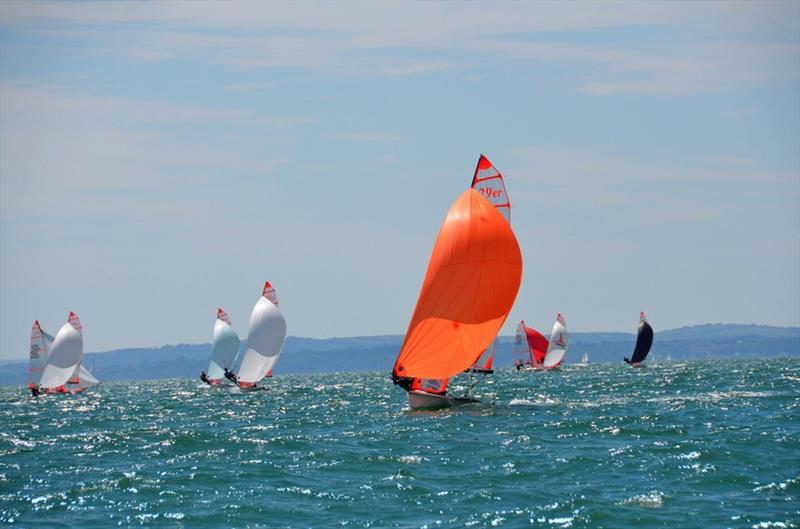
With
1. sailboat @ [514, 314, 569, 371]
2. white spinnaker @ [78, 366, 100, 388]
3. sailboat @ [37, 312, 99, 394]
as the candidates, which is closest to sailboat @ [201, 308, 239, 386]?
sailboat @ [37, 312, 99, 394]

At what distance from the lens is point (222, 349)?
85875mm

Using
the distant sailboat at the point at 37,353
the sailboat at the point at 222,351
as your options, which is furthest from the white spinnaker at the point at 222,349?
the distant sailboat at the point at 37,353

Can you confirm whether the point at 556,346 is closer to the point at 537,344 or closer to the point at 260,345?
the point at 537,344

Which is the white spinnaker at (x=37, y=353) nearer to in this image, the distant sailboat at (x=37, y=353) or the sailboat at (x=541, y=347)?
the distant sailboat at (x=37, y=353)

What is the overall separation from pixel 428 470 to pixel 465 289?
1385cm

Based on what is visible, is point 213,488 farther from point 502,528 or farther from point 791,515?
point 791,515

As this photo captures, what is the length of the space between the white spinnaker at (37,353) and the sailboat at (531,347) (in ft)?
175

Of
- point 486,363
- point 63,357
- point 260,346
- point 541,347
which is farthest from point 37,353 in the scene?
point 541,347

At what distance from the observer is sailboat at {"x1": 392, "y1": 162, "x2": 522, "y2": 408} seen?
4038 cm

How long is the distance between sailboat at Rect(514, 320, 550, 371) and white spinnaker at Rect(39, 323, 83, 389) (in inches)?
2071

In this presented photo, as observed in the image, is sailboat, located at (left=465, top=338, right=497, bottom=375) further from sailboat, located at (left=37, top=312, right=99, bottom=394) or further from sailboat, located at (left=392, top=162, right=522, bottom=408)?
sailboat, located at (left=37, top=312, right=99, bottom=394)

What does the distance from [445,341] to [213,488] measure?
1632 cm

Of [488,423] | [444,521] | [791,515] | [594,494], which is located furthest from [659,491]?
[488,423]

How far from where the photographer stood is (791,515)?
2092cm
